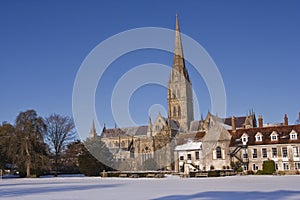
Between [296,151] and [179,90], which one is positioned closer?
[296,151]

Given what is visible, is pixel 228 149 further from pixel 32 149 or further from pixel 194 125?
pixel 194 125

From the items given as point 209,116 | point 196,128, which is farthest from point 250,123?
point 196,128

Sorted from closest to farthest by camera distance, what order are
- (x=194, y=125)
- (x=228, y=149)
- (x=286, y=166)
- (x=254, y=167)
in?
(x=286, y=166), (x=254, y=167), (x=228, y=149), (x=194, y=125)

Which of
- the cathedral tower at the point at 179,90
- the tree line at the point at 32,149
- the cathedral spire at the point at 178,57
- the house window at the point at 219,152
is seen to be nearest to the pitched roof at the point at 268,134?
the house window at the point at 219,152

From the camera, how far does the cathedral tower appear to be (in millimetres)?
115000

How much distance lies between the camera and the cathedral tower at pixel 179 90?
11500cm

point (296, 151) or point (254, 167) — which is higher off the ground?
point (296, 151)

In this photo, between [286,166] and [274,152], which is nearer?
[286,166]

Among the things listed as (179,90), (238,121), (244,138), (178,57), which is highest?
(178,57)

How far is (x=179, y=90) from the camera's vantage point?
390ft

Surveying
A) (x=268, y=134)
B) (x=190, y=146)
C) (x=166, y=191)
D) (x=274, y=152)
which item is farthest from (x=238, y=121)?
(x=166, y=191)

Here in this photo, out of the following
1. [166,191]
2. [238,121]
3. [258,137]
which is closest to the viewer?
[166,191]

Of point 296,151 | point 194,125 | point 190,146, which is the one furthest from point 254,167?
point 194,125

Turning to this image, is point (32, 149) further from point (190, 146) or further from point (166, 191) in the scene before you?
point (166, 191)
